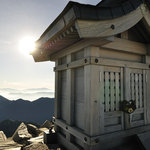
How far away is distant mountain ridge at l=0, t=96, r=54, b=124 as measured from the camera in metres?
68.6

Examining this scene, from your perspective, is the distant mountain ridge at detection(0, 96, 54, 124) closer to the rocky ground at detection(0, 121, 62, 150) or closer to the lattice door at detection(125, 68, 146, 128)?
the rocky ground at detection(0, 121, 62, 150)

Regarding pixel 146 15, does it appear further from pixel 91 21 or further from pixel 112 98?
pixel 112 98

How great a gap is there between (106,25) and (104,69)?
102 centimetres

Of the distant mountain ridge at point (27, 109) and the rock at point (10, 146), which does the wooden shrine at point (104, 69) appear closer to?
the rock at point (10, 146)

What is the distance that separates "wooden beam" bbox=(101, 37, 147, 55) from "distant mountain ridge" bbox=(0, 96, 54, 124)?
2683 inches

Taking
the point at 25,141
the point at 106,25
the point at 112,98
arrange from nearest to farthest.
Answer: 1. the point at 106,25
2. the point at 112,98
3. the point at 25,141

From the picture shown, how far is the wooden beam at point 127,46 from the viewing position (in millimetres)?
3236

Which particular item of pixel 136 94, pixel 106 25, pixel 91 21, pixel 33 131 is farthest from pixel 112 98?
pixel 33 131

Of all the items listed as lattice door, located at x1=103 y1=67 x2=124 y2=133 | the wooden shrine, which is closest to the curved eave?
the wooden shrine

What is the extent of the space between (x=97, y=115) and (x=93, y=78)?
0.84 metres

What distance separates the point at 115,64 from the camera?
10.6 feet

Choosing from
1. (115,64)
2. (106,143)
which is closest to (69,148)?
(106,143)

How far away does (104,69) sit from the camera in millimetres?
3078

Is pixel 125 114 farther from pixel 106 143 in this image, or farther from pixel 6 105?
pixel 6 105
